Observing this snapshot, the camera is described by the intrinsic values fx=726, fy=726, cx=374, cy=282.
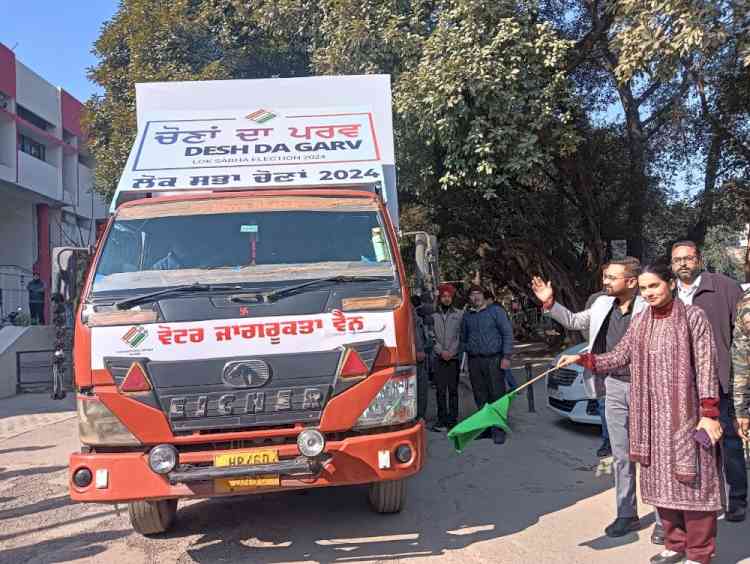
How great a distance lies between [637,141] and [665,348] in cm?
1282

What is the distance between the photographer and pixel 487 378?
8688 millimetres

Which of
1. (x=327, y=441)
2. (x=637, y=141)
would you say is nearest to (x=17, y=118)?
(x=637, y=141)

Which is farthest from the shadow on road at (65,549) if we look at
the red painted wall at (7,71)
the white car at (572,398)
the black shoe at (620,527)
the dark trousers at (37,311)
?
the red painted wall at (7,71)

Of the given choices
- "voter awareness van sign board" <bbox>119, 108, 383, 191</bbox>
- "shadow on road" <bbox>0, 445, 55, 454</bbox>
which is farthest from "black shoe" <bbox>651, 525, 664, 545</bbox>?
"shadow on road" <bbox>0, 445, 55, 454</bbox>

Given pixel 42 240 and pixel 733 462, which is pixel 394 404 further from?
pixel 42 240

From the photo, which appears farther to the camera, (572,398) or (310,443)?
(572,398)

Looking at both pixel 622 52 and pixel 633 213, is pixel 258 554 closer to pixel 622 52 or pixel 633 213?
pixel 622 52

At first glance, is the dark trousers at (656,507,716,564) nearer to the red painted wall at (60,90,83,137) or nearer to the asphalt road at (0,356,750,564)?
the asphalt road at (0,356,750,564)

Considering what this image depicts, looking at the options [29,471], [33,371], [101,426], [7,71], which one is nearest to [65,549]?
[101,426]

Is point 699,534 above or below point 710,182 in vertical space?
below

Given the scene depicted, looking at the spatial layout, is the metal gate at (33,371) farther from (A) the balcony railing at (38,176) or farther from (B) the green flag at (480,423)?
(A) the balcony railing at (38,176)

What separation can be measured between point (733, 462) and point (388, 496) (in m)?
2.51

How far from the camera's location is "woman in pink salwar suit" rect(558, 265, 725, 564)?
3.97 metres

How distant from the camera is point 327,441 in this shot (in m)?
4.46
